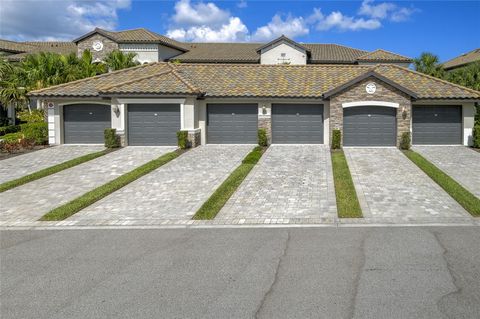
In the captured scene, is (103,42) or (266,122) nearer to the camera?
(266,122)

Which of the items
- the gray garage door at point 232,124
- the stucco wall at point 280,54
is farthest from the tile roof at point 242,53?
the gray garage door at point 232,124

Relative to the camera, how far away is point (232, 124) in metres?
24.4

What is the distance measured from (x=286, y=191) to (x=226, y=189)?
1.87 metres

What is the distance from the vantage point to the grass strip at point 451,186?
36.7ft

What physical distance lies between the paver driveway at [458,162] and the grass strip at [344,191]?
3.59 m

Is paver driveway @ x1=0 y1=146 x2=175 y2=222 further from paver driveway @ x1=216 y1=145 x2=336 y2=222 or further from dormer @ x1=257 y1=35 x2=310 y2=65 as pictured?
dormer @ x1=257 y1=35 x2=310 y2=65

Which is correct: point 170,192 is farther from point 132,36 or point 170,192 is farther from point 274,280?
point 132,36

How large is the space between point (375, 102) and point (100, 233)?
55.7 ft

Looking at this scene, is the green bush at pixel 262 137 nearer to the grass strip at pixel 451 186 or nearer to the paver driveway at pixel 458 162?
the grass strip at pixel 451 186

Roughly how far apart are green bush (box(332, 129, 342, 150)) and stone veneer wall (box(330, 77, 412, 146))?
0.55 metres

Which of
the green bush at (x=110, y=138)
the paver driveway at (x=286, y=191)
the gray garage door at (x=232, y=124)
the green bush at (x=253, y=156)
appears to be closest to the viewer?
the paver driveway at (x=286, y=191)

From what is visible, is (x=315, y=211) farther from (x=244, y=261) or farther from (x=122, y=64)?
(x=122, y=64)

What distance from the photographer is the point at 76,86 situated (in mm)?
24641

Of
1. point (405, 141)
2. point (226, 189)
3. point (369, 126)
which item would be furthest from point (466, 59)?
point (226, 189)
